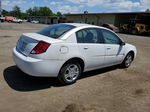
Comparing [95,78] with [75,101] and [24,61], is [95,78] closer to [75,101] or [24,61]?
[75,101]

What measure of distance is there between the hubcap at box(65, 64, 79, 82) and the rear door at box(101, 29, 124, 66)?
4.06 feet

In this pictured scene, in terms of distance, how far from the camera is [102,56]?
5.29 m

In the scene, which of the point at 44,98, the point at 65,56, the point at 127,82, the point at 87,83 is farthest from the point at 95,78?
the point at 44,98

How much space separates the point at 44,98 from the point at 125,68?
152 inches

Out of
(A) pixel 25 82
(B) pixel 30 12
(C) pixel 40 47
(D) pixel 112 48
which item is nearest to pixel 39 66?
(C) pixel 40 47

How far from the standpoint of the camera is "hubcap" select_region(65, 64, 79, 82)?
4548mm

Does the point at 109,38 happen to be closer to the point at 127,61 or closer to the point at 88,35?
the point at 88,35

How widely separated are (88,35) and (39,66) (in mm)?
1725

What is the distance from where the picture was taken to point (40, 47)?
4020mm

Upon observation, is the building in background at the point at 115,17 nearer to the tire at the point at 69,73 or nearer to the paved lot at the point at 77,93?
the paved lot at the point at 77,93

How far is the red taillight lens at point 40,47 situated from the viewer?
13.1ft

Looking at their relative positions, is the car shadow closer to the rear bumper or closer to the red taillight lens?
the rear bumper

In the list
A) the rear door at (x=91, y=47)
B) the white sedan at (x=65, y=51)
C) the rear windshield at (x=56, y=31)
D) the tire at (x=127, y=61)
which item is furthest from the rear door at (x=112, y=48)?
the rear windshield at (x=56, y=31)

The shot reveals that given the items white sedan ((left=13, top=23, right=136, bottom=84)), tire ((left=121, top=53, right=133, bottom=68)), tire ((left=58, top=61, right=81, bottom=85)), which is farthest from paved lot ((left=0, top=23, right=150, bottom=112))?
tire ((left=121, top=53, right=133, bottom=68))
